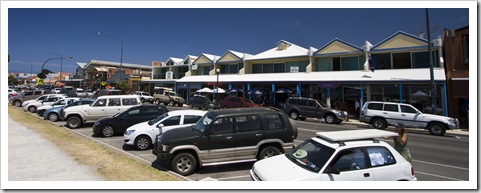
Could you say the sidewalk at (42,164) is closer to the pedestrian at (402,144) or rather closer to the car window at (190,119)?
the car window at (190,119)

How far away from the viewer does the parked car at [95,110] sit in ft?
49.2

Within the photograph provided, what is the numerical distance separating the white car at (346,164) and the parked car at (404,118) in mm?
12862

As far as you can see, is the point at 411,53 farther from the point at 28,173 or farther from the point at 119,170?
the point at 28,173

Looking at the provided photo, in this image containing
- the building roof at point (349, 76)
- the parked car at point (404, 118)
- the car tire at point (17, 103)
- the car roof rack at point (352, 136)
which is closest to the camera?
the car roof rack at point (352, 136)

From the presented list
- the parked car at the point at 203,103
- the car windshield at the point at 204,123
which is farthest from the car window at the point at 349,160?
the parked car at the point at 203,103

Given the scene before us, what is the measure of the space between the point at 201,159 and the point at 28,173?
14.3 ft

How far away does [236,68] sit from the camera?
35.4 meters

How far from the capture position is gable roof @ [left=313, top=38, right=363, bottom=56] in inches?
1006

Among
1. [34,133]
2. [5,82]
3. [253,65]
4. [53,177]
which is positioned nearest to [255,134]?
[53,177]

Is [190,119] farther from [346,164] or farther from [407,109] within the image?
[407,109]

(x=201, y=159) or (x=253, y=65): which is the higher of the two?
(x=253, y=65)

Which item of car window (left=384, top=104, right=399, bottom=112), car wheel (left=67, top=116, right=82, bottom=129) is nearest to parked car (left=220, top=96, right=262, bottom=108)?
car window (left=384, top=104, right=399, bottom=112)

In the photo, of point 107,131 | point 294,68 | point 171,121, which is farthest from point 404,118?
point 107,131

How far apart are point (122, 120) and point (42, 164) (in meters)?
5.37
